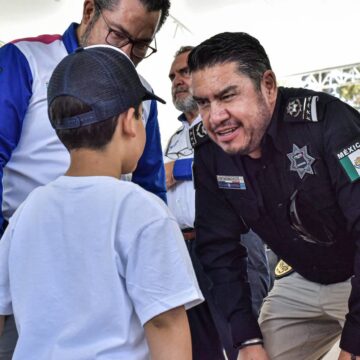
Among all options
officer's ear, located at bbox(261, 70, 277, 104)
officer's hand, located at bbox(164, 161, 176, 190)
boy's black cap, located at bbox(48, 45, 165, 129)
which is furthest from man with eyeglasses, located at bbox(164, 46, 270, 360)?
boy's black cap, located at bbox(48, 45, 165, 129)

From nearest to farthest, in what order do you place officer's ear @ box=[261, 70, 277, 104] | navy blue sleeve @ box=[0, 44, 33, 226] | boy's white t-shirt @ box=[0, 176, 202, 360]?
boy's white t-shirt @ box=[0, 176, 202, 360], navy blue sleeve @ box=[0, 44, 33, 226], officer's ear @ box=[261, 70, 277, 104]

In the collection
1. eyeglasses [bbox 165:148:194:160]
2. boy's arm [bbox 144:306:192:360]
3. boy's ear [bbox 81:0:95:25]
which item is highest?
boy's ear [bbox 81:0:95:25]

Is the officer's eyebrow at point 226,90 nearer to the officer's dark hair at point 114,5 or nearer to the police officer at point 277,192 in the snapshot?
the police officer at point 277,192

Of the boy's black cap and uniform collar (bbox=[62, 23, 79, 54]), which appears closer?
the boy's black cap

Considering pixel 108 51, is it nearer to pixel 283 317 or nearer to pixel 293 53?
pixel 283 317

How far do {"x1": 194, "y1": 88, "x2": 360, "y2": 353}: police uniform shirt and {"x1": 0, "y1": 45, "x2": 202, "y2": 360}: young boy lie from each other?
61 centimetres

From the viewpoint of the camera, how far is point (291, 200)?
151 centimetres

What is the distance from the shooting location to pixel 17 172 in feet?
4.42

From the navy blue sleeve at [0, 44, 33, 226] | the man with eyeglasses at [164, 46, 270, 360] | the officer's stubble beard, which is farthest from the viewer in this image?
the officer's stubble beard

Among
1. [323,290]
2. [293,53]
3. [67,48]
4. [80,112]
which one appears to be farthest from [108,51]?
[293,53]

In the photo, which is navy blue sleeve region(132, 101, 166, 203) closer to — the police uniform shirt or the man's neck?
the police uniform shirt

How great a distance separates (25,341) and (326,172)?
0.88 metres

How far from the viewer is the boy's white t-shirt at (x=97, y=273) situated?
3.04 ft

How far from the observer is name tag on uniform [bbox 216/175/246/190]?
159 centimetres
